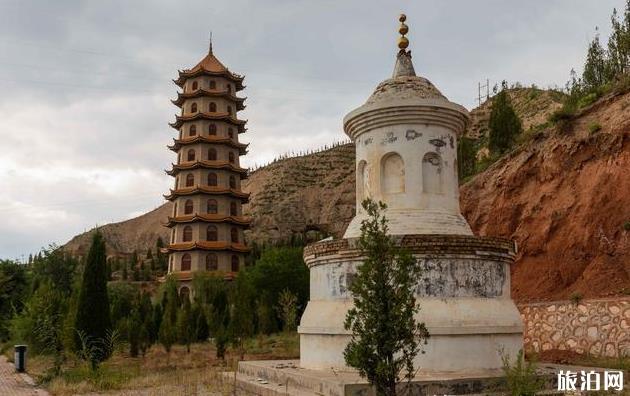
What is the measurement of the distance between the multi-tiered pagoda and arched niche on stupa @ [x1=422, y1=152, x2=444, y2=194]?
37.9 metres

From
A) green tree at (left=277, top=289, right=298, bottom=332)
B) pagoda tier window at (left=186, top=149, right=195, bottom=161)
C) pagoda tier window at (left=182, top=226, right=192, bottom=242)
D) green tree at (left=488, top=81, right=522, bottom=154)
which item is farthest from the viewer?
pagoda tier window at (left=186, top=149, right=195, bottom=161)

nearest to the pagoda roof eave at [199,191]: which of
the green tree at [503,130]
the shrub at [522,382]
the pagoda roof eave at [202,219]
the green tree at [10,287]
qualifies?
the pagoda roof eave at [202,219]

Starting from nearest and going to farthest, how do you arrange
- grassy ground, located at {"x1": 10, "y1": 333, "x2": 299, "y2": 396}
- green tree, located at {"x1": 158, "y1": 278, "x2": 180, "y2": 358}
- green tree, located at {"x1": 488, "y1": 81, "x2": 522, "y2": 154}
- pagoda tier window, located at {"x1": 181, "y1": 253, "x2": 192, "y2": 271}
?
1. grassy ground, located at {"x1": 10, "y1": 333, "x2": 299, "y2": 396}
2. green tree, located at {"x1": 158, "y1": 278, "x2": 180, "y2": 358}
3. green tree, located at {"x1": 488, "y1": 81, "x2": 522, "y2": 154}
4. pagoda tier window, located at {"x1": 181, "y1": 253, "x2": 192, "y2": 271}

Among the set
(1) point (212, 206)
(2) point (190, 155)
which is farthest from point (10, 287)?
(2) point (190, 155)

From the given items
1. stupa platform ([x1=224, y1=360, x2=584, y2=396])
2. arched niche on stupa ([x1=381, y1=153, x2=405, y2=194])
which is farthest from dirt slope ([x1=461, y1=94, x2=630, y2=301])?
stupa platform ([x1=224, y1=360, x2=584, y2=396])

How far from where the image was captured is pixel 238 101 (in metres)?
52.7

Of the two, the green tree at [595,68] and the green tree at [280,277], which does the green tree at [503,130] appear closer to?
the green tree at [595,68]

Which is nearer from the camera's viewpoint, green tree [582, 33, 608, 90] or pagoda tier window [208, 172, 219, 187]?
green tree [582, 33, 608, 90]

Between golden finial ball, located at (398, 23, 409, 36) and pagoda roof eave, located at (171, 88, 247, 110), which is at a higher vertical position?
pagoda roof eave, located at (171, 88, 247, 110)

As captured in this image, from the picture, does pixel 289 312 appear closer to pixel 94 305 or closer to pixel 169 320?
pixel 169 320

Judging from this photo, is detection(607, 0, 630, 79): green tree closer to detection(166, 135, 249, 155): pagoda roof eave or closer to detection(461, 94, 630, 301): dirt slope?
detection(461, 94, 630, 301): dirt slope

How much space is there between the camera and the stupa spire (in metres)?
13.2

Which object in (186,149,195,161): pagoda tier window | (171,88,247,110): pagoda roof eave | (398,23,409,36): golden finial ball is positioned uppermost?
(171,88,247,110): pagoda roof eave

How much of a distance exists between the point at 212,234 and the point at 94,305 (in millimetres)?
29161
